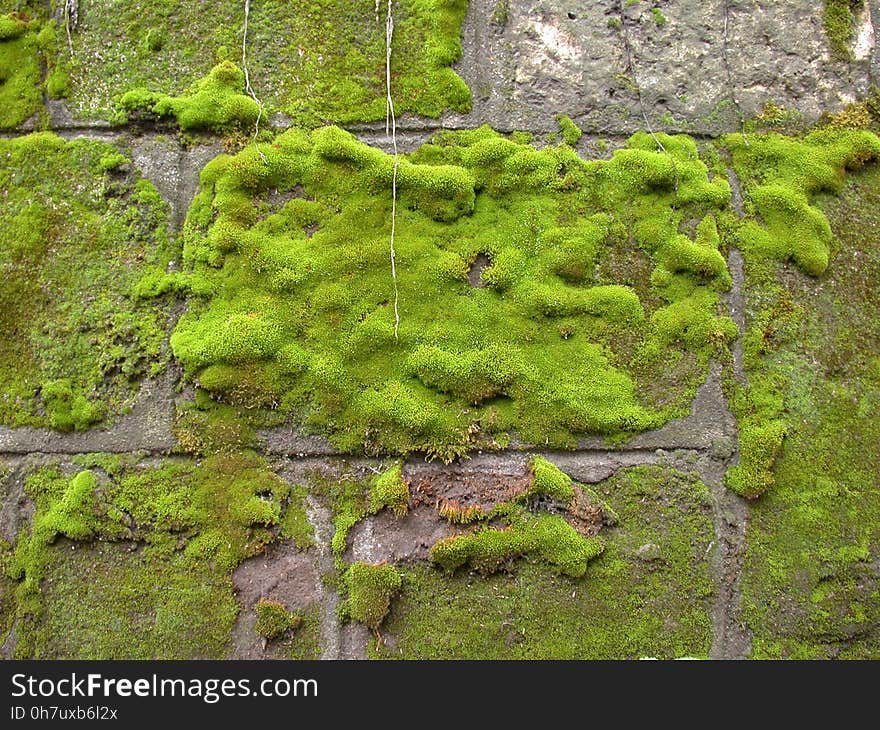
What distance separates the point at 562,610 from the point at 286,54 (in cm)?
283

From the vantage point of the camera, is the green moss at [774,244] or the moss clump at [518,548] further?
the green moss at [774,244]

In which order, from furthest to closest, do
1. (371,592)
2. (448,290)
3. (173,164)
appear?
(173,164) → (448,290) → (371,592)

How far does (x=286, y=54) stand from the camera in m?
3.24

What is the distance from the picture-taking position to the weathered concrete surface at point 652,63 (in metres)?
3.25

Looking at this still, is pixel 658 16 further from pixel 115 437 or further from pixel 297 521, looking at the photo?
pixel 115 437

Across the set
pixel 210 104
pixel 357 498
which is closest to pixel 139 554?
pixel 357 498

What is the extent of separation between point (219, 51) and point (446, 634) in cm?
286

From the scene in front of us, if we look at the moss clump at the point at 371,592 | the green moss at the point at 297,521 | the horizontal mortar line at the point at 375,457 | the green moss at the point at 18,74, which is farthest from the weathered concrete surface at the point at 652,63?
the moss clump at the point at 371,592

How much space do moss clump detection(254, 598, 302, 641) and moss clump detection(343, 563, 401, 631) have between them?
0.22 metres

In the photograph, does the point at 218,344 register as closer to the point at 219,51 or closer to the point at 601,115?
the point at 219,51

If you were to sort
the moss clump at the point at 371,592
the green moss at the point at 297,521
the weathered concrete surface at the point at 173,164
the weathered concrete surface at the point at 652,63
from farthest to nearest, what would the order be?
1. the weathered concrete surface at the point at 652,63
2. the weathered concrete surface at the point at 173,164
3. the green moss at the point at 297,521
4. the moss clump at the point at 371,592

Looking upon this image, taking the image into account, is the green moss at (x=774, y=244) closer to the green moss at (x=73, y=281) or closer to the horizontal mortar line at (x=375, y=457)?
the horizontal mortar line at (x=375, y=457)

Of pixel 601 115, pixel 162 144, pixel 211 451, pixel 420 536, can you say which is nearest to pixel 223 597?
pixel 211 451

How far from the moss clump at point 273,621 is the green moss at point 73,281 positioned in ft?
3.55
